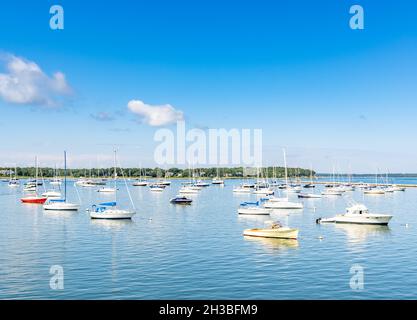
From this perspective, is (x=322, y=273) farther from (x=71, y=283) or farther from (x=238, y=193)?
(x=238, y=193)

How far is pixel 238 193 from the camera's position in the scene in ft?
617

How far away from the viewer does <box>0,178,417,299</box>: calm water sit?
37031mm

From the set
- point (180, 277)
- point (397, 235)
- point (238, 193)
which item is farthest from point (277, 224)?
point (238, 193)

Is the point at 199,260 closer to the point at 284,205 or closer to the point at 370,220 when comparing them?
the point at 370,220

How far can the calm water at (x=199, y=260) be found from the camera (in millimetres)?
37031

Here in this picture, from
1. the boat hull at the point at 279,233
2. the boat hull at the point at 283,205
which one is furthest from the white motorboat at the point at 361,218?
the boat hull at the point at 283,205

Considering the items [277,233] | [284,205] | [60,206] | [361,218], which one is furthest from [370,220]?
[60,206]

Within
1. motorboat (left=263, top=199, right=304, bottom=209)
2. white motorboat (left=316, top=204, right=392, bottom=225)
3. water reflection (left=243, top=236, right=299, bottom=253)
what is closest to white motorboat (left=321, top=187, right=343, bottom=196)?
motorboat (left=263, top=199, right=304, bottom=209)

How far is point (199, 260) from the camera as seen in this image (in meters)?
49.0

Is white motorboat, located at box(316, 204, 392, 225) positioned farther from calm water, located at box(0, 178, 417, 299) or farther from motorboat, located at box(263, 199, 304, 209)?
motorboat, located at box(263, 199, 304, 209)

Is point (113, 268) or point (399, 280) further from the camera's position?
point (113, 268)
